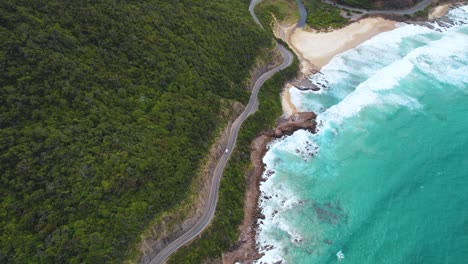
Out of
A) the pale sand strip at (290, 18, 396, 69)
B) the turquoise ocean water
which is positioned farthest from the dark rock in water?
the pale sand strip at (290, 18, 396, 69)

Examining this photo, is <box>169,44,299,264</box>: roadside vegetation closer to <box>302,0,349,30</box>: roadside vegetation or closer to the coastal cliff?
the coastal cliff

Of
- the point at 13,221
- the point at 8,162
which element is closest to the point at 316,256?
the point at 13,221

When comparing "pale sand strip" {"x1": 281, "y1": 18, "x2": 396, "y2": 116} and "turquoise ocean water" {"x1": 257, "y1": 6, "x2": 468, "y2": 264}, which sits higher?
"pale sand strip" {"x1": 281, "y1": 18, "x2": 396, "y2": 116}

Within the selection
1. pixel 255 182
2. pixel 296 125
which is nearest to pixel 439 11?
pixel 296 125

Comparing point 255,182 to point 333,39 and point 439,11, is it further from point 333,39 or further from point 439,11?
point 439,11

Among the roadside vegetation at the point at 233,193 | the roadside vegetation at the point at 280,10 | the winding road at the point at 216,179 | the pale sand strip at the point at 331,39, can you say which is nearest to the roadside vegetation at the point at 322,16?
the pale sand strip at the point at 331,39

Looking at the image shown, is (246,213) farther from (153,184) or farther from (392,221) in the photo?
(392,221)
